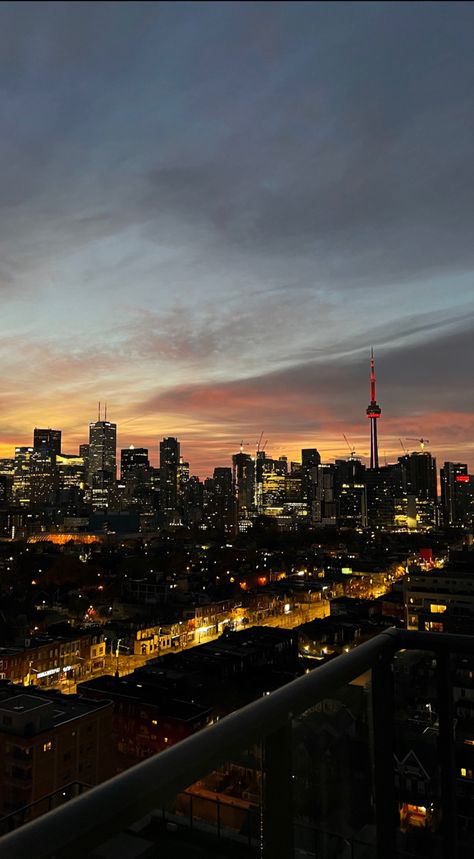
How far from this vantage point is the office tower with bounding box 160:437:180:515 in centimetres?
6756

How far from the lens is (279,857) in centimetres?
61

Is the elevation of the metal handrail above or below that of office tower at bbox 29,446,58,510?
below

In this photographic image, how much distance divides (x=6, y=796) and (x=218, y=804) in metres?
6.34

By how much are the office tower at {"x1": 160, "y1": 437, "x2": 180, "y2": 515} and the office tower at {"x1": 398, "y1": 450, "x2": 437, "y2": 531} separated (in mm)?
24342

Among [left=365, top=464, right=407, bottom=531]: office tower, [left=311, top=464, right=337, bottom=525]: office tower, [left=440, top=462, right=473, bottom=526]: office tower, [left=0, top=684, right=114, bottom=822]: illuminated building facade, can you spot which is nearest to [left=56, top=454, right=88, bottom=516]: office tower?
[left=311, top=464, right=337, bottom=525]: office tower

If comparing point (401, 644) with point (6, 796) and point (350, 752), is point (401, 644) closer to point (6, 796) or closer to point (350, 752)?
point (350, 752)

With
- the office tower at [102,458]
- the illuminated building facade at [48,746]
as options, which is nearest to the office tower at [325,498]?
the office tower at [102,458]

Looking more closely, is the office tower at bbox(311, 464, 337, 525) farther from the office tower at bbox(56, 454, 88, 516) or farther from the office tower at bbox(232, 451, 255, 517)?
the office tower at bbox(56, 454, 88, 516)

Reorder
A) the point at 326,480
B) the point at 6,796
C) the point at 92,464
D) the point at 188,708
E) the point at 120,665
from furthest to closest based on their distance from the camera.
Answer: the point at 92,464
the point at 326,480
the point at 120,665
the point at 188,708
the point at 6,796

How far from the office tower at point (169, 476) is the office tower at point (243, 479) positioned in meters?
6.63

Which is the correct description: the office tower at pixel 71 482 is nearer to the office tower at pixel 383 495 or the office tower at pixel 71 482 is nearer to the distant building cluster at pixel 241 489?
the distant building cluster at pixel 241 489

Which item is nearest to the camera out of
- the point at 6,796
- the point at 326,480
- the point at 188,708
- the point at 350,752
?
the point at 350,752

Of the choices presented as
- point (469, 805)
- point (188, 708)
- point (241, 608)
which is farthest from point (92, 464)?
point (469, 805)

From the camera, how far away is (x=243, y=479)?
7038cm
